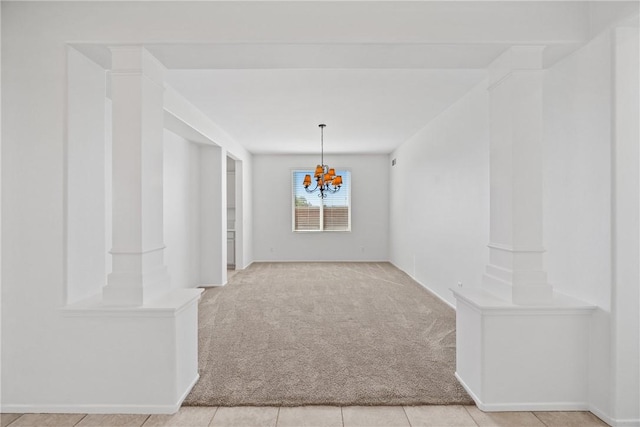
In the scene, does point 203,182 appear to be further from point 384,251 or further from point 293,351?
point 384,251

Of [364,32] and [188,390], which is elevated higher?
[364,32]

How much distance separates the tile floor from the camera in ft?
8.00

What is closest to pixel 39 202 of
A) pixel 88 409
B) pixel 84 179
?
pixel 84 179

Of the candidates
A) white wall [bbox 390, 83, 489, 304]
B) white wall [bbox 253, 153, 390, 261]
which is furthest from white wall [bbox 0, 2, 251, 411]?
white wall [bbox 253, 153, 390, 261]

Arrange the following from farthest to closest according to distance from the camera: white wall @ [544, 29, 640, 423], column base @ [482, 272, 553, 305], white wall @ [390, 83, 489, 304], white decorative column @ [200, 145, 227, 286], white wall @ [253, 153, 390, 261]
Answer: white wall @ [253, 153, 390, 261] < white decorative column @ [200, 145, 227, 286] < white wall @ [390, 83, 489, 304] < column base @ [482, 272, 553, 305] < white wall @ [544, 29, 640, 423]

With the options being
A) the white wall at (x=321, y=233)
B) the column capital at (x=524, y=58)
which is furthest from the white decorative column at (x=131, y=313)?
the white wall at (x=321, y=233)

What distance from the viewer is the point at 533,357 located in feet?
8.48

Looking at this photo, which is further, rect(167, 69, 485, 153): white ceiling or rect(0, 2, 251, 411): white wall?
rect(167, 69, 485, 153): white ceiling

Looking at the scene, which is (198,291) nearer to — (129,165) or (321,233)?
(129,165)

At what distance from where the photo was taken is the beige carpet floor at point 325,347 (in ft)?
9.15

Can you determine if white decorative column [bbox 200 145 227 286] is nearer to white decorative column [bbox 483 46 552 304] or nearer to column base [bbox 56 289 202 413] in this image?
column base [bbox 56 289 202 413]

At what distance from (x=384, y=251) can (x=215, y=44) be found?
8089 millimetres

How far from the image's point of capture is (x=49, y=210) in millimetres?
2609

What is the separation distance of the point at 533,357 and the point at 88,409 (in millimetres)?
2910
